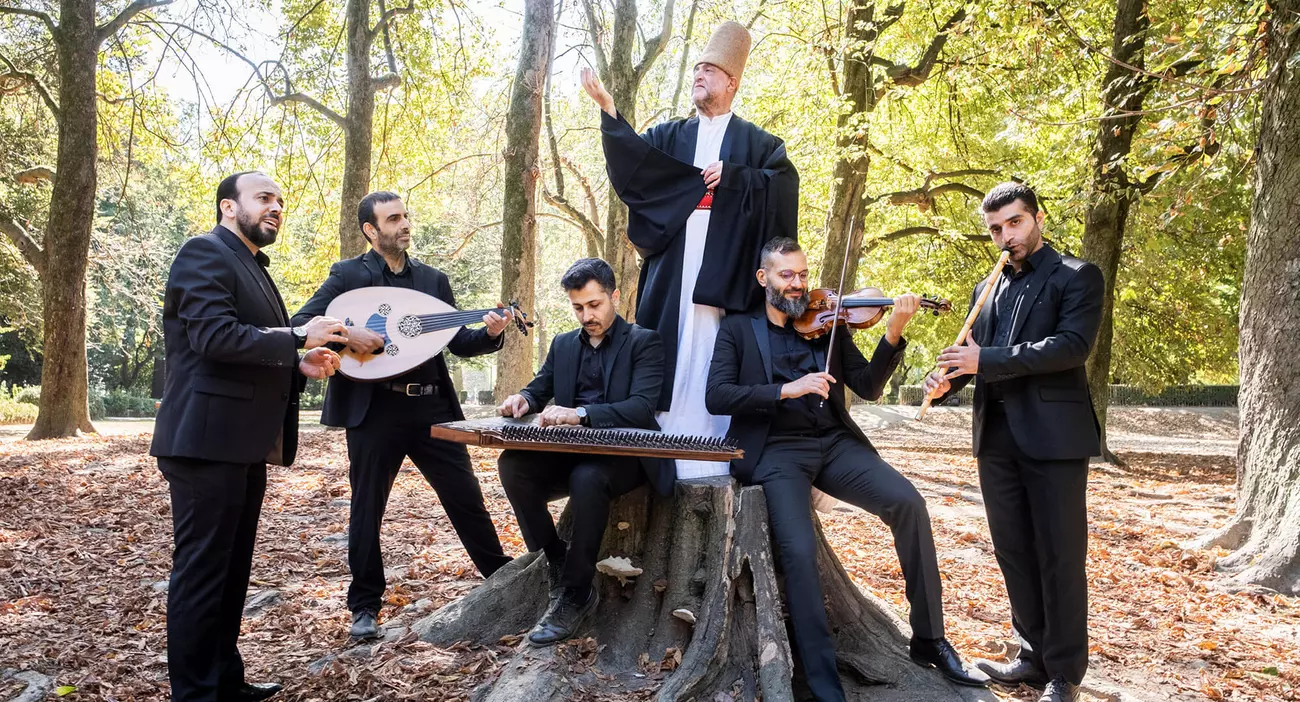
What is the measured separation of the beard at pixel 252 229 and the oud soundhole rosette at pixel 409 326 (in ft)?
Result: 2.80

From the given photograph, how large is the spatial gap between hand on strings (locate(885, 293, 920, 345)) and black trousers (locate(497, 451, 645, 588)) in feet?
4.12

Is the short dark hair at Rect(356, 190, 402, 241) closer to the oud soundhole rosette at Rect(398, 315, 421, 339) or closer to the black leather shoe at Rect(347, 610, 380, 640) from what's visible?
the oud soundhole rosette at Rect(398, 315, 421, 339)

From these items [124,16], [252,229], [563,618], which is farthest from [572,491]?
[124,16]

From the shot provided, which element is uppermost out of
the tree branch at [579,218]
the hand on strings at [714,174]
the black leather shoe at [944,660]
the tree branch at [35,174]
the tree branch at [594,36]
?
the tree branch at [594,36]

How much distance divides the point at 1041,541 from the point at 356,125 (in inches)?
390

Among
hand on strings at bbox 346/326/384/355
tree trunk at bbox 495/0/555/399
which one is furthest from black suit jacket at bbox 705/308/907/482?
tree trunk at bbox 495/0/555/399

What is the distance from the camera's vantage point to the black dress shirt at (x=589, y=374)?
14.3ft

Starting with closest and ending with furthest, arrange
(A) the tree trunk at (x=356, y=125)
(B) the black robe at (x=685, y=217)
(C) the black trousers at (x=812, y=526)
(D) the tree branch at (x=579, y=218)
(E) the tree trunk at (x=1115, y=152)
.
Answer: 1. (C) the black trousers at (x=812, y=526)
2. (B) the black robe at (x=685, y=217)
3. (E) the tree trunk at (x=1115, y=152)
4. (A) the tree trunk at (x=356, y=125)
5. (D) the tree branch at (x=579, y=218)

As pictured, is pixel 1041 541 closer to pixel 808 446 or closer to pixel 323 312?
pixel 808 446

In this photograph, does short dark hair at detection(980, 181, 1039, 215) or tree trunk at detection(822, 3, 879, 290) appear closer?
short dark hair at detection(980, 181, 1039, 215)

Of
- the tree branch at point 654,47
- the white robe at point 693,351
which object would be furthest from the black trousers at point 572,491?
the tree branch at point 654,47

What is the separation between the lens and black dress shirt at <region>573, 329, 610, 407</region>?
4371 millimetres

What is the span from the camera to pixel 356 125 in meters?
11.4

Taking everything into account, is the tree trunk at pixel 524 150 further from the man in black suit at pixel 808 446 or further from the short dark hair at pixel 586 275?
the man in black suit at pixel 808 446
